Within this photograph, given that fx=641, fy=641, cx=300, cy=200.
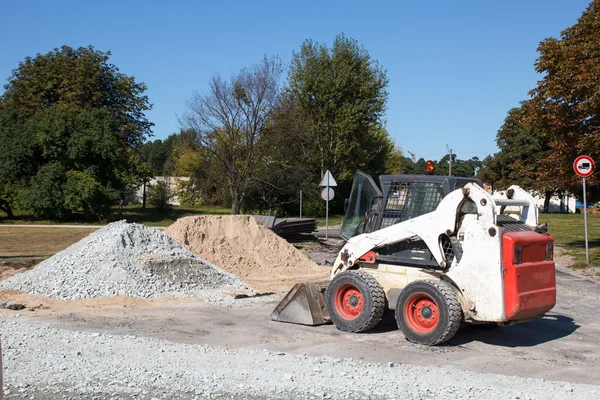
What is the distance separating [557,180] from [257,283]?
37.9ft

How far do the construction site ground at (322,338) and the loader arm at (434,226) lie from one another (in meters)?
1.27

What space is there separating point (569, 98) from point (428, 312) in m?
13.8

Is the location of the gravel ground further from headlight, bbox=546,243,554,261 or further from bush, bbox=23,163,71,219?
bush, bbox=23,163,71,219

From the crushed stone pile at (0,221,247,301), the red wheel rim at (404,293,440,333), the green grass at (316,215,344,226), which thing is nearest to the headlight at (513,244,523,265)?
the red wheel rim at (404,293,440,333)

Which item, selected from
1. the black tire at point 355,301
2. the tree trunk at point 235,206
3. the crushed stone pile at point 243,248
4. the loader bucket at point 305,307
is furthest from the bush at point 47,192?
the black tire at point 355,301

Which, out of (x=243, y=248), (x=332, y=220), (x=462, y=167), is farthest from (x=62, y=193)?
(x=462, y=167)

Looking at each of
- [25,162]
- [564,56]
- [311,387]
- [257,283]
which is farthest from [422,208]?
[25,162]

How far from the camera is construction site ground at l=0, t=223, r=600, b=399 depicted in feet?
22.6

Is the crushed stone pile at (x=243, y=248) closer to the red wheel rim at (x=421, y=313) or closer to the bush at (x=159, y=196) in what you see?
the red wheel rim at (x=421, y=313)

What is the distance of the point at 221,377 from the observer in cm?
665

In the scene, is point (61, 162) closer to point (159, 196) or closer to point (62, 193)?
point (62, 193)

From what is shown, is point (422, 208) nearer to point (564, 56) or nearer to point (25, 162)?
point (564, 56)

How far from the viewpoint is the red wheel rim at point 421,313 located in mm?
8453

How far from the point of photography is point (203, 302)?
39.6 ft
